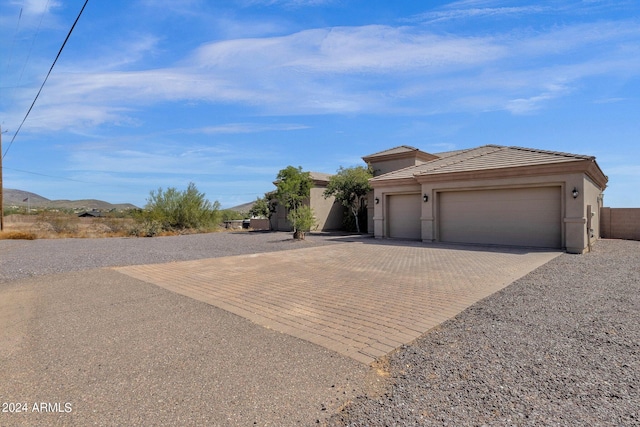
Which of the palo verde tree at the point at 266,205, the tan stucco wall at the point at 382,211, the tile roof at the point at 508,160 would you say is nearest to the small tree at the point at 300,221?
the tan stucco wall at the point at 382,211

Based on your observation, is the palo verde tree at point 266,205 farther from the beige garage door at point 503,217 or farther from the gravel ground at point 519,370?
the gravel ground at point 519,370

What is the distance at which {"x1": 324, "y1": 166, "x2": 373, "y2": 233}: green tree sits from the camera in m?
21.4

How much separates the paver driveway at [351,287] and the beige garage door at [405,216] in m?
4.58

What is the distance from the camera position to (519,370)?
312 cm

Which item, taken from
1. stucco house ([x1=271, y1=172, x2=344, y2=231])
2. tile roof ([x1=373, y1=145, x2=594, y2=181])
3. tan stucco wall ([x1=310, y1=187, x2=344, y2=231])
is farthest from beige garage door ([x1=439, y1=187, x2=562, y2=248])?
tan stucco wall ([x1=310, y1=187, x2=344, y2=231])

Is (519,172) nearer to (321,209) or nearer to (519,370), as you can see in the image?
(519,370)

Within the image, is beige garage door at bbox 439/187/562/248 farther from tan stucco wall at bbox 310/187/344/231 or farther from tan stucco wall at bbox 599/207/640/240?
tan stucco wall at bbox 310/187/344/231

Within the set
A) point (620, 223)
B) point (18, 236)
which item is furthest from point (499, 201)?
point (18, 236)

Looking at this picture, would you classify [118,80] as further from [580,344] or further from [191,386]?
[580,344]

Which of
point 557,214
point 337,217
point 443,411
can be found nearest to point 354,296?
point 443,411

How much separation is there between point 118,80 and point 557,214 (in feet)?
58.0

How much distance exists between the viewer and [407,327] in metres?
4.41

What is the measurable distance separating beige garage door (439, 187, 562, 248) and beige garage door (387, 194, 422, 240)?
150 centimetres

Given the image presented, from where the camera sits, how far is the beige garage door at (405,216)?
16.8 metres
